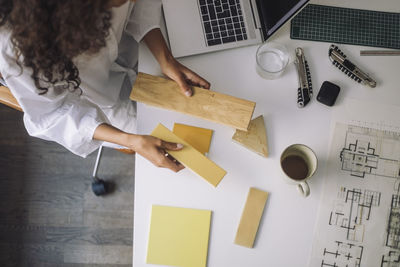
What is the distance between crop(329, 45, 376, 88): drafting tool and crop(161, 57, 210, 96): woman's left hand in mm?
395

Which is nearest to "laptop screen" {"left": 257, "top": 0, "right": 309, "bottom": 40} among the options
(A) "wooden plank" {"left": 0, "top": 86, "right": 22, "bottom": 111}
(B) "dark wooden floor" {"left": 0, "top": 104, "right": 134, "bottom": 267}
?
(A) "wooden plank" {"left": 0, "top": 86, "right": 22, "bottom": 111}

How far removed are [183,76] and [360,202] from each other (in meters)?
0.62

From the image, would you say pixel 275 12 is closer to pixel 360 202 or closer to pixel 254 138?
pixel 254 138

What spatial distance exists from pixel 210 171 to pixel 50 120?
0.48m

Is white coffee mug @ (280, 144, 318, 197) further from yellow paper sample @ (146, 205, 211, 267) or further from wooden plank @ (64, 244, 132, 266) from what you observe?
wooden plank @ (64, 244, 132, 266)

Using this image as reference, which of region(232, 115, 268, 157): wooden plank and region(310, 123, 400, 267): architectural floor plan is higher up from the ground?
region(232, 115, 268, 157): wooden plank

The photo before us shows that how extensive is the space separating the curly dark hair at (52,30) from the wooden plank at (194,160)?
0.29 meters

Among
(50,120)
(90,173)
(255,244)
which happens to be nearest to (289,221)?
(255,244)

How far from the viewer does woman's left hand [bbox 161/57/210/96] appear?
0.94m

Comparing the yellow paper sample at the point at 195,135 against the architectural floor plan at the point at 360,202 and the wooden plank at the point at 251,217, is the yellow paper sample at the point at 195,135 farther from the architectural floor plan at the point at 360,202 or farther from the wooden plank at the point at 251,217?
the architectural floor plan at the point at 360,202

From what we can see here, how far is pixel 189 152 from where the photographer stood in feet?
2.98

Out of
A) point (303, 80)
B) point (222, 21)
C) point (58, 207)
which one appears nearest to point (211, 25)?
point (222, 21)

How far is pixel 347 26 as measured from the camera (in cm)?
105

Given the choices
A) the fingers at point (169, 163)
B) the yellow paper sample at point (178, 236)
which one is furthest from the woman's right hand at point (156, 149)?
the yellow paper sample at point (178, 236)
